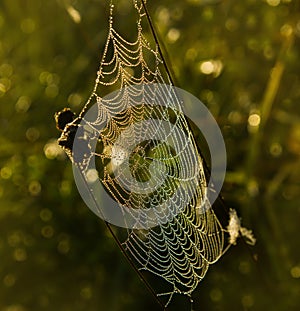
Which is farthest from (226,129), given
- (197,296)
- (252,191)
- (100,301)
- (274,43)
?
(100,301)

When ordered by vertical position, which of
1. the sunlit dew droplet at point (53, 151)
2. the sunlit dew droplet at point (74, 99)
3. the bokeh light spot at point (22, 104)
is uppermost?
the bokeh light spot at point (22, 104)

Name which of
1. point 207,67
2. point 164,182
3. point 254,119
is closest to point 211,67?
point 207,67

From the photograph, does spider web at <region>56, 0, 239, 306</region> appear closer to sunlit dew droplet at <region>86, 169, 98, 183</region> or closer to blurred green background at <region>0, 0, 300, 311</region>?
sunlit dew droplet at <region>86, 169, 98, 183</region>

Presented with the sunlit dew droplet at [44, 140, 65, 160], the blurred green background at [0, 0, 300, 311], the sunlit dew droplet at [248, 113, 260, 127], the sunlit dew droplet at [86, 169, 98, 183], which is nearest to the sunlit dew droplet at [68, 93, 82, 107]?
the blurred green background at [0, 0, 300, 311]

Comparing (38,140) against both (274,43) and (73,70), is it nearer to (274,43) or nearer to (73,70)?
(73,70)

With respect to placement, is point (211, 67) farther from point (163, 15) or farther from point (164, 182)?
point (164, 182)

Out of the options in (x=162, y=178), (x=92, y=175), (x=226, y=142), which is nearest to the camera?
(x=162, y=178)

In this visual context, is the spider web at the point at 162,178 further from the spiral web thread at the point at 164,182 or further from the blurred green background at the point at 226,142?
the blurred green background at the point at 226,142

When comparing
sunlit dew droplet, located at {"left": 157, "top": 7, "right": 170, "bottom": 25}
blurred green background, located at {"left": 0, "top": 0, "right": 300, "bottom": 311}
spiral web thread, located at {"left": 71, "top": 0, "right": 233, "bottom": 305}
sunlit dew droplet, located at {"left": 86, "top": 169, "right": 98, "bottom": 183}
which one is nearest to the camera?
spiral web thread, located at {"left": 71, "top": 0, "right": 233, "bottom": 305}

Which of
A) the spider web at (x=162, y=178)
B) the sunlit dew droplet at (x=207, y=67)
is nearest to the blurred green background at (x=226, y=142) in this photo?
the sunlit dew droplet at (x=207, y=67)
